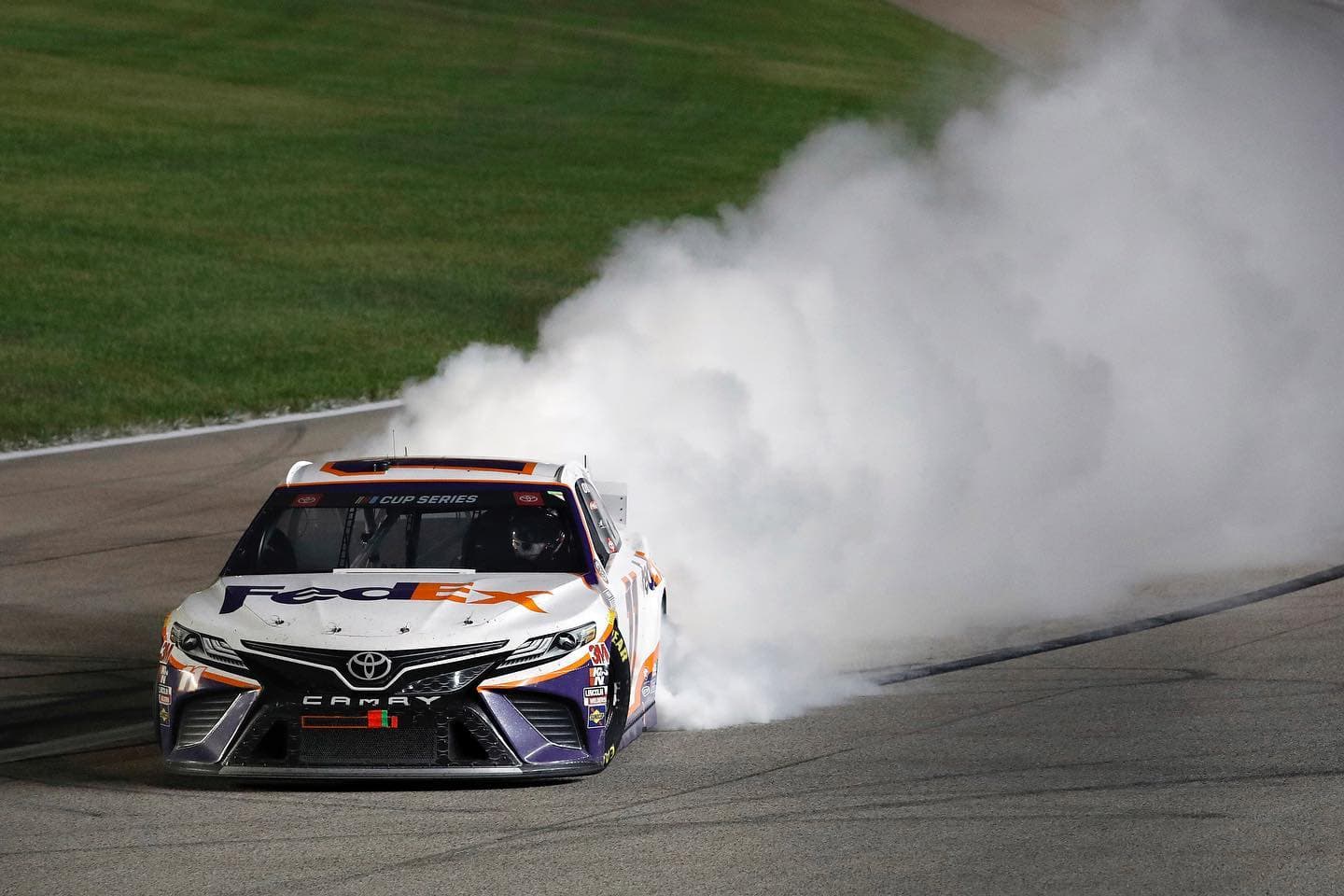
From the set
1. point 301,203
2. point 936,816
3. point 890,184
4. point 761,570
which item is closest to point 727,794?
point 936,816

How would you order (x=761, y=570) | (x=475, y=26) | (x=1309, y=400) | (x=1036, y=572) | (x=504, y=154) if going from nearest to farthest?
1. (x=761, y=570)
2. (x=1036, y=572)
3. (x=1309, y=400)
4. (x=504, y=154)
5. (x=475, y=26)

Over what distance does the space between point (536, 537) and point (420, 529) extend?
79 centimetres

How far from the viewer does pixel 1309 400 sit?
1989 centimetres

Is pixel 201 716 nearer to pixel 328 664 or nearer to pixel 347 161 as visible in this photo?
pixel 328 664

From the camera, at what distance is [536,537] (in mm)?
9234

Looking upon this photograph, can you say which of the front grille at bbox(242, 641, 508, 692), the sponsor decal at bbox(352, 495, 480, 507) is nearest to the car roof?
the sponsor decal at bbox(352, 495, 480, 507)

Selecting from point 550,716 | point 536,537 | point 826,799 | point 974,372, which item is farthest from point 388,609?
point 974,372

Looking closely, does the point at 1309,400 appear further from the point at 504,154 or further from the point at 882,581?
the point at 504,154

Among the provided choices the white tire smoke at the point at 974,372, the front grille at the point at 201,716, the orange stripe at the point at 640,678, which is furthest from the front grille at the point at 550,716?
the white tire smoke at the point at 974,372

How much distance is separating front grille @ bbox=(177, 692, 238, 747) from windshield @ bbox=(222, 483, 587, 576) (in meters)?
1.00

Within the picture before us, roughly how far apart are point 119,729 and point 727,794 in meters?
3.24

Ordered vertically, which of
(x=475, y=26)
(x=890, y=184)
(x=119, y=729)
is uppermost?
(x=475, y=26)

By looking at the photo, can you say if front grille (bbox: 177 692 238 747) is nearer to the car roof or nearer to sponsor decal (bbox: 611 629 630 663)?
sponsor decal (bbox: 611 629 630 663)

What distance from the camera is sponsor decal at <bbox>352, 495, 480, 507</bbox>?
9.28 meters
